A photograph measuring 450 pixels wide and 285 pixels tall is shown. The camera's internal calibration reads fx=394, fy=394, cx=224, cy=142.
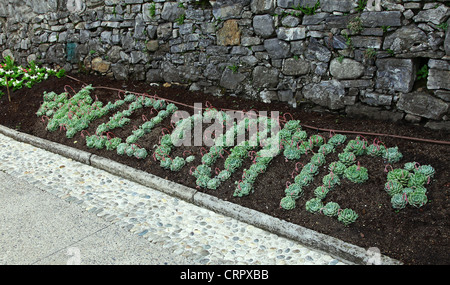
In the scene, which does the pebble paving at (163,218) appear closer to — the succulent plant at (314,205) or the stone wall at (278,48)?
the succulent plant at (314,205)

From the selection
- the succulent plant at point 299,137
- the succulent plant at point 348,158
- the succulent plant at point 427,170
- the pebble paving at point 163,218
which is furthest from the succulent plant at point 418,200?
the succulent plant at point 299,137

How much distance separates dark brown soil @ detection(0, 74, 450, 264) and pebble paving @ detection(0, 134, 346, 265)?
312 millimetres

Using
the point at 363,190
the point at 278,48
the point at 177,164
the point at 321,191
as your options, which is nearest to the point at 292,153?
the point at 321,191

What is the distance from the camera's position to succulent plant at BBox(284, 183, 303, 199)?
4.21m

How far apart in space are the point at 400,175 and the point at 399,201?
0.35 metres

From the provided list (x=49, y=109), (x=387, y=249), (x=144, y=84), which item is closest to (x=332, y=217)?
(x=387, y=249)

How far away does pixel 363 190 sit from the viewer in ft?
13.4

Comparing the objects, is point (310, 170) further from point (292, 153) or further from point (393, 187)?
point (393, 187)

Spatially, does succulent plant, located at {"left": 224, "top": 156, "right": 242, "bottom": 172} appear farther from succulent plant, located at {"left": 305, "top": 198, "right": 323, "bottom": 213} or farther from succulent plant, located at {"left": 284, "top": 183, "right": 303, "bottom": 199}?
succulent plant, located at {"left": 305, "top": 198, "right": 323, "bottom": 213}

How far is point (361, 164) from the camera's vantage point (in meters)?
4.42

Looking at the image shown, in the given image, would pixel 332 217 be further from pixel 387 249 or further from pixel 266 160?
pixel 266 160

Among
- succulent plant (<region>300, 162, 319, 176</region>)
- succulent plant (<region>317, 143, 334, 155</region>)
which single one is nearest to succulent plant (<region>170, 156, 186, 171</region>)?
succulent plant (<region>300, 162, 319, 176</region>)

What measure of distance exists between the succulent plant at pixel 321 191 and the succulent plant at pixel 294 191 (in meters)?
0.17

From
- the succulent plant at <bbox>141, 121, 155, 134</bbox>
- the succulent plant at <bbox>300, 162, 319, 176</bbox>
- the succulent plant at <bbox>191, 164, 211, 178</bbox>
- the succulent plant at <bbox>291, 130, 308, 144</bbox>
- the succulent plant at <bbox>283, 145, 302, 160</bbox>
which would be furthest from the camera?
the succulent plant at <bbox>141, 121, 155, 134</bbox>
